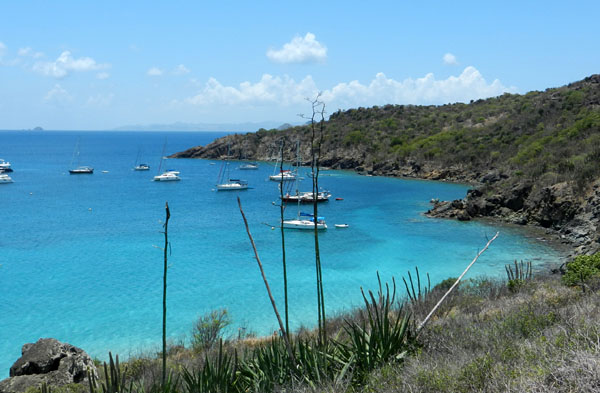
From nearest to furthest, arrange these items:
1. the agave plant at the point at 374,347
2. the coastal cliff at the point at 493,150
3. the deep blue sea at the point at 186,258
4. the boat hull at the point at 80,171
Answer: the agave plant at the point at 374,347 → the deep blue sea at the point at 186,258 → the coastal cliff at the point at 493,150 → the boat hull at the point at 80,171

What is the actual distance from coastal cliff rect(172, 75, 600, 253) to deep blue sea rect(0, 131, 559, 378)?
3.79 metres

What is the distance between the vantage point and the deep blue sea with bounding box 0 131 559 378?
18.2 meters

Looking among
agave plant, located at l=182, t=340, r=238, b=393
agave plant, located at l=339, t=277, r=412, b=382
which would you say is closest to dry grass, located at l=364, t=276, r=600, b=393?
agave plant, located at l=339, t=277, r=412, b=382

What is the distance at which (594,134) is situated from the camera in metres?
42.7

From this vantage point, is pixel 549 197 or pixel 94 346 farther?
pixel 549 197

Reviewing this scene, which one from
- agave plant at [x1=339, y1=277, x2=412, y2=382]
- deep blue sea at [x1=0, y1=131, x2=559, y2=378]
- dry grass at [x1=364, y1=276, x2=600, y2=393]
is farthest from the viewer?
deep blue sea at [x1=0, y1=131, x2=559, y2=378]

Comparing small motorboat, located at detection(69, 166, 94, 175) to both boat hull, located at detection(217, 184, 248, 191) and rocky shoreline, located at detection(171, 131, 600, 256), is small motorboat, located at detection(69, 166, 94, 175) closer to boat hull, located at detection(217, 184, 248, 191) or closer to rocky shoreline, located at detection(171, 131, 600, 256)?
boat hull, located at detection(217, 184, 248, 191)

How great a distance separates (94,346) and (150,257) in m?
11.6

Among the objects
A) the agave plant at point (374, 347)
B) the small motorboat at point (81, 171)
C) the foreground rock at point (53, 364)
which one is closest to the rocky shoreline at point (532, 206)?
the foreground rock at point (53, 364)

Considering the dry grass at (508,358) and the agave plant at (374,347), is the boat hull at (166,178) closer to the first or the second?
the dry grass at (508,358)

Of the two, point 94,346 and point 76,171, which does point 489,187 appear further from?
point 76,171

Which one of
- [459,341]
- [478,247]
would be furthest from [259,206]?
[459,341]

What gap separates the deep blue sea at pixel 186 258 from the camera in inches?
716

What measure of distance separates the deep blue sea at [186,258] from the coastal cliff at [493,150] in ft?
12.4
